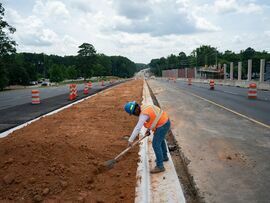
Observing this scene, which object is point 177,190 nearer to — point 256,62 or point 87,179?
point 87,179

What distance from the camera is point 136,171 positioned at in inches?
243

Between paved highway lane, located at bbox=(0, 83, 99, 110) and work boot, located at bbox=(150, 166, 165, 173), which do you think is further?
paved highway lane, located at bbox=(0, 83, 99, 110)

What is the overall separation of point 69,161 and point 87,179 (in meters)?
0.85

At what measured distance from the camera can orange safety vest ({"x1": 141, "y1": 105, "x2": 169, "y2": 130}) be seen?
5.84 meters

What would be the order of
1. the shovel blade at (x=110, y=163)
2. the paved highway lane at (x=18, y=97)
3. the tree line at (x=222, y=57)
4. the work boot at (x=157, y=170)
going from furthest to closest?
the tree line at (x=222, y=57) < the paved highway lane at (x=18, y=97) < the shovel blade at (x=110, y=163) < the work boot at (x=157, y=170)

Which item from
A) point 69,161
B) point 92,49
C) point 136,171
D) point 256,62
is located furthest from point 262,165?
point 92,49

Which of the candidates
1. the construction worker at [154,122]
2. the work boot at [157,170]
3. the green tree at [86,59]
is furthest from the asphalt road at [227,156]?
the green tree at [86,59]

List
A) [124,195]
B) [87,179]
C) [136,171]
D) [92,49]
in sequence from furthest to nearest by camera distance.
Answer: [92,49] < [136,171] < [87,179] < [124,195]

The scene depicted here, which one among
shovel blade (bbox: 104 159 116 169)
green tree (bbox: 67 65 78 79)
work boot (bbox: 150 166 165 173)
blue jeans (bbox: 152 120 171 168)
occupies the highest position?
blue jeans (bbox: 152 120 171 168)

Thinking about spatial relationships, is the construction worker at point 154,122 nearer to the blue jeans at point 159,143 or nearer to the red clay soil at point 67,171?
the blue jeans at point 159,143

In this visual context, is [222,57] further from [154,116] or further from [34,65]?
[154,116]

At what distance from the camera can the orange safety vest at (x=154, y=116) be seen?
584 cm

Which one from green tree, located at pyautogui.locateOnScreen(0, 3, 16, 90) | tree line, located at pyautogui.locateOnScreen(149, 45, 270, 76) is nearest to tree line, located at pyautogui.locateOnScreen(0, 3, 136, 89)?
green tree, located at pyautogui.locateOnScreen(0, 3, 16, 90)

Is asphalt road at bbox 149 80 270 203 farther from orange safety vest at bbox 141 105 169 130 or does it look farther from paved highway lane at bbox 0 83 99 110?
paved highway lane at bbox 0 83 99 110
